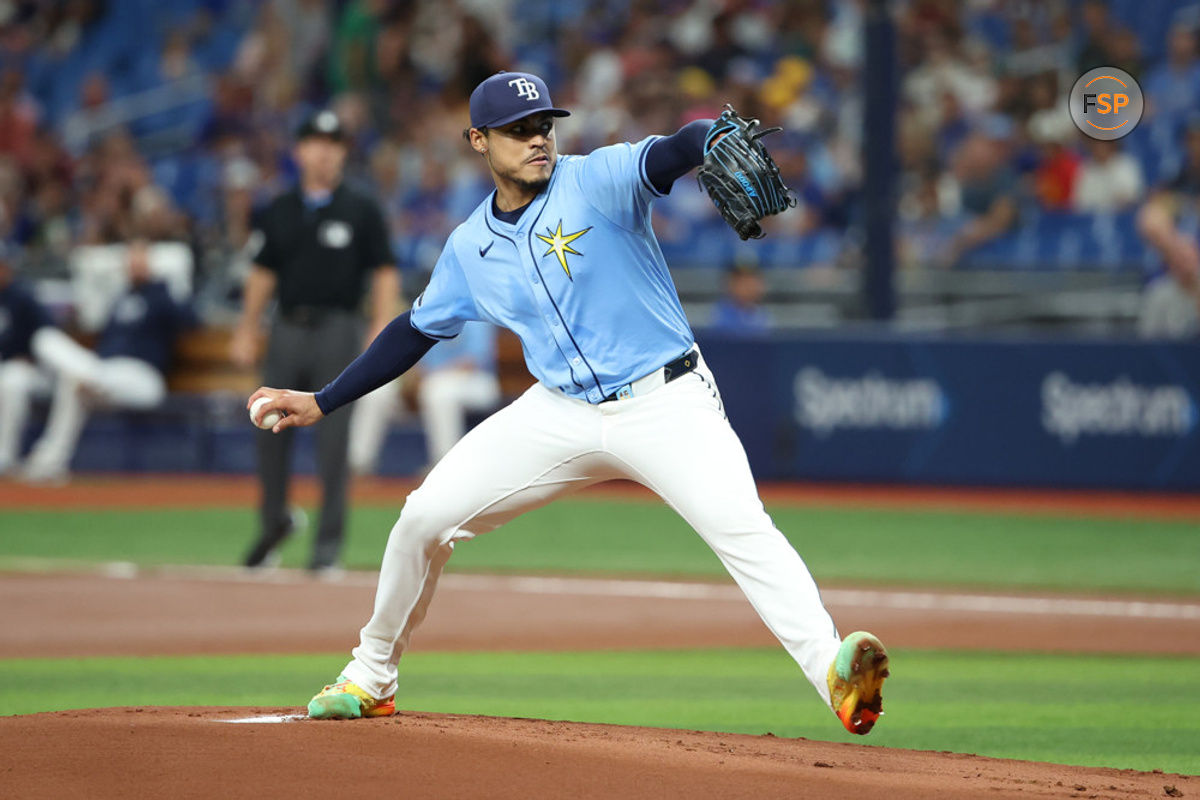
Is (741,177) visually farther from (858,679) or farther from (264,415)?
(264,415)

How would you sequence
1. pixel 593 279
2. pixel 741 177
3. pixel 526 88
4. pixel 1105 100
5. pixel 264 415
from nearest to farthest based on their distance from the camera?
pixel 741 177 < pixel 593 279 < pixel 526 88 < pixel 264 415 < pixel 1105 100

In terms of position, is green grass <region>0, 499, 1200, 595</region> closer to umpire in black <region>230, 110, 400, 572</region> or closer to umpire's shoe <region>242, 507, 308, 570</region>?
umpire's shoe <region>242, 507, 308, 570</region>

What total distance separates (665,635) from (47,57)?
18748 millimetres

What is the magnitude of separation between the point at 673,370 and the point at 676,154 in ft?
2.38

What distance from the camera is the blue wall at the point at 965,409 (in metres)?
14.5

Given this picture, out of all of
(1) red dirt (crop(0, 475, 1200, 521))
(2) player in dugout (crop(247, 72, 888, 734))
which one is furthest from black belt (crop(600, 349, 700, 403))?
(1) red dirt (crop(0, 475, 1200, 521))

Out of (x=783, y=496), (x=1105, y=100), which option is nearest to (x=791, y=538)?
(x=783, y=496)

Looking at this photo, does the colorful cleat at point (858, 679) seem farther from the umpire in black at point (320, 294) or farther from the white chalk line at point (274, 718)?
the umpire in black at point (320, 294)

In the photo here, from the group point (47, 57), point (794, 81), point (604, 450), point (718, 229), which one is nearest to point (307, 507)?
point (718, 229)

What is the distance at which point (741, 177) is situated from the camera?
4.70 m

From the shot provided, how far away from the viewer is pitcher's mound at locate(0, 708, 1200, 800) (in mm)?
4520

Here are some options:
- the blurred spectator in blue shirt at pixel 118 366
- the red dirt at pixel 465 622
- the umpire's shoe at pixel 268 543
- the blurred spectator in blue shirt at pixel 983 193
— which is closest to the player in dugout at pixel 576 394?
the red dirt at pixel 465 622

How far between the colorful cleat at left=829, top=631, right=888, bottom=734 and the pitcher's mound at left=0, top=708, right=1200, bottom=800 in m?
0.18

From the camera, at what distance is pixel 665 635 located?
8.81 m
